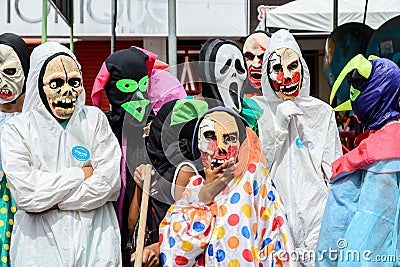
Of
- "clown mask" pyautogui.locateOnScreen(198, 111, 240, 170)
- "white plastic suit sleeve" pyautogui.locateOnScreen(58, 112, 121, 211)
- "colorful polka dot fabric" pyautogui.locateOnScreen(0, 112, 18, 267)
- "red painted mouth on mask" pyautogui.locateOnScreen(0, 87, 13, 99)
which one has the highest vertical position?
"red painted mouth on mask" pyautogui.locateOnScreen(0, 87, 13, 99)

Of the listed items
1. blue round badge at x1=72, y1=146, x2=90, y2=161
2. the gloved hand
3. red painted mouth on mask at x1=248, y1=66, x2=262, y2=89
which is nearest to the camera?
blue round badge at x1=72, y1=146, x2=90, y2=161

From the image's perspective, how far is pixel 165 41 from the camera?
11391 mm

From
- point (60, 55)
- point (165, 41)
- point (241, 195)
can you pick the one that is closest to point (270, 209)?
point (241, 195)

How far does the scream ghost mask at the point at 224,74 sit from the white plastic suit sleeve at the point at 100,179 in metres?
0.59

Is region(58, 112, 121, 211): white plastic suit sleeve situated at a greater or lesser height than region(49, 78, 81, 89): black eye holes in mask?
lesser

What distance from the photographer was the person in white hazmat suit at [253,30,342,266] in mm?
3779

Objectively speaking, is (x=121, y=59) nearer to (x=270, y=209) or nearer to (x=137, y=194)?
(x=137, y=194)

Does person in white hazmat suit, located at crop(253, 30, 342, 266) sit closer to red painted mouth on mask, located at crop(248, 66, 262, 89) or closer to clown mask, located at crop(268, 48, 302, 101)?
clown mask, located at crop(268, 48, 302, 101)

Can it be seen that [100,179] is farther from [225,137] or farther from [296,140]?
[296,140]

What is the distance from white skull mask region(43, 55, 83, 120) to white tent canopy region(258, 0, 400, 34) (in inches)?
205

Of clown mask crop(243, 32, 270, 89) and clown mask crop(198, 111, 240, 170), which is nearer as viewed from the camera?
clown mask crop(198, 111, 240, 170)

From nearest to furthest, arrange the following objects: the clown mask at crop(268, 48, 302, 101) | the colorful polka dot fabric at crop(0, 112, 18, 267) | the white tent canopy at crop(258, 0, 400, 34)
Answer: the colorful polka dot fabric at crop(0, 112, 18, 267) → the clown mask at crop(268, 48, 302, 101) → the white tent canopy at crop(258, 0, 400, 34)

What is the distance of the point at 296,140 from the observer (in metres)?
3.93

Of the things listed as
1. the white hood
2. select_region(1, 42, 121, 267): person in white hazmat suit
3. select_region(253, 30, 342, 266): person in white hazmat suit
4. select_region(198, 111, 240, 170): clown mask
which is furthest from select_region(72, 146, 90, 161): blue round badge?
the white hood
